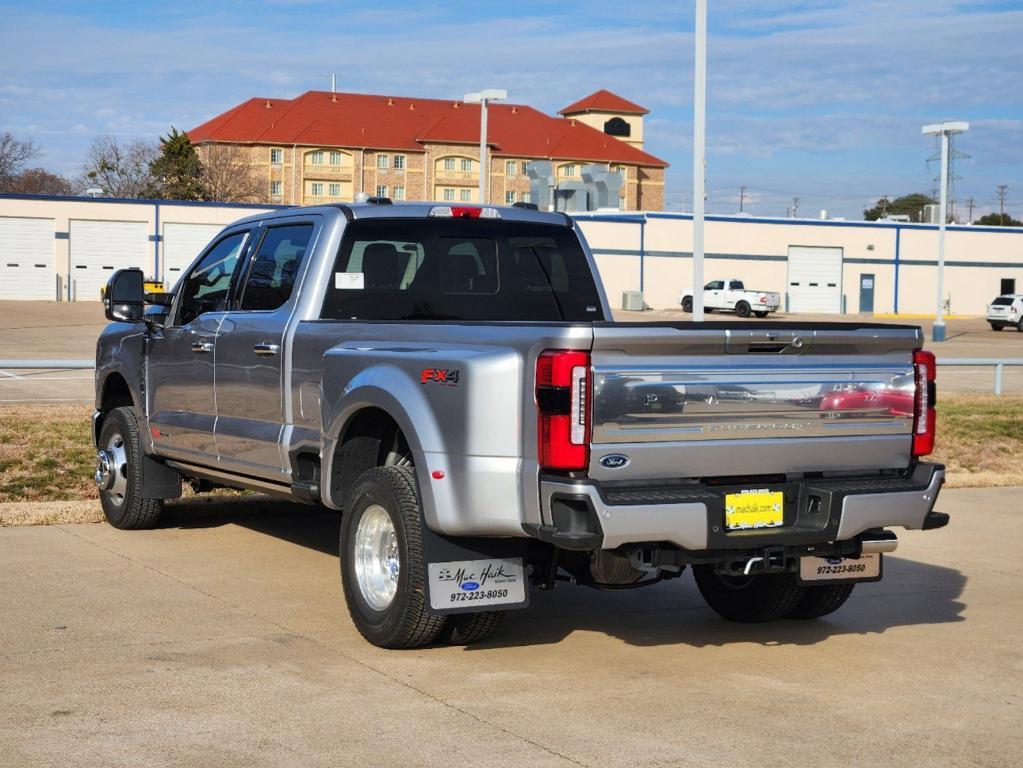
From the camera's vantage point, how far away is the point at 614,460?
5680 millimetres

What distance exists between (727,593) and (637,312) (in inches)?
2410

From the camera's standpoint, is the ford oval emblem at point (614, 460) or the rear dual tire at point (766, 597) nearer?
the ford oval emblem at point (614, 460)

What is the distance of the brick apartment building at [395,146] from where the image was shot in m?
116

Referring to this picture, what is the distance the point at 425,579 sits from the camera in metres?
6.14

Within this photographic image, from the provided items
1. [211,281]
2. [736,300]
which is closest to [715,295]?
[736,300]

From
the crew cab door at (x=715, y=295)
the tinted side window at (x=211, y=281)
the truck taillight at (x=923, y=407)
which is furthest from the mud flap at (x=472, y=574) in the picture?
the crew cab door at (x=715, y=295)

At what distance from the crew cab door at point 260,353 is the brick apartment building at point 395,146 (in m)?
104

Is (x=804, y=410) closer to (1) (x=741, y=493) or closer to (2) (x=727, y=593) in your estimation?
(1) (x=741, y=493)

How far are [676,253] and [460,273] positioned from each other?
226 feet

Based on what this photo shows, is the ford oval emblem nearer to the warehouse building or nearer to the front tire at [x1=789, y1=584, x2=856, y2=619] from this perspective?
the front tire at [x1=789, y1=584, x2=856, y2=619]

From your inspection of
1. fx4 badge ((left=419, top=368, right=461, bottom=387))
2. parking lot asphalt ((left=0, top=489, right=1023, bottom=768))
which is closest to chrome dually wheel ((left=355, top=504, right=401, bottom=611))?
parking lot asphalt ((left=0, top=489, right=1023, bottom=768))

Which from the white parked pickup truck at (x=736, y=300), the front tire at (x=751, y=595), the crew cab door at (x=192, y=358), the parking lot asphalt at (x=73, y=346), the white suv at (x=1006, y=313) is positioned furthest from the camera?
the white parked pickup truck at (x=736, y=300)

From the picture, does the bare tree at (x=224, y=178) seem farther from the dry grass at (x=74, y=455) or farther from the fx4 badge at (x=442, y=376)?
the fx4 badge at (x=442, y=376)

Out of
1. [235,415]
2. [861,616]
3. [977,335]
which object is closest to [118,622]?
[235,415]
